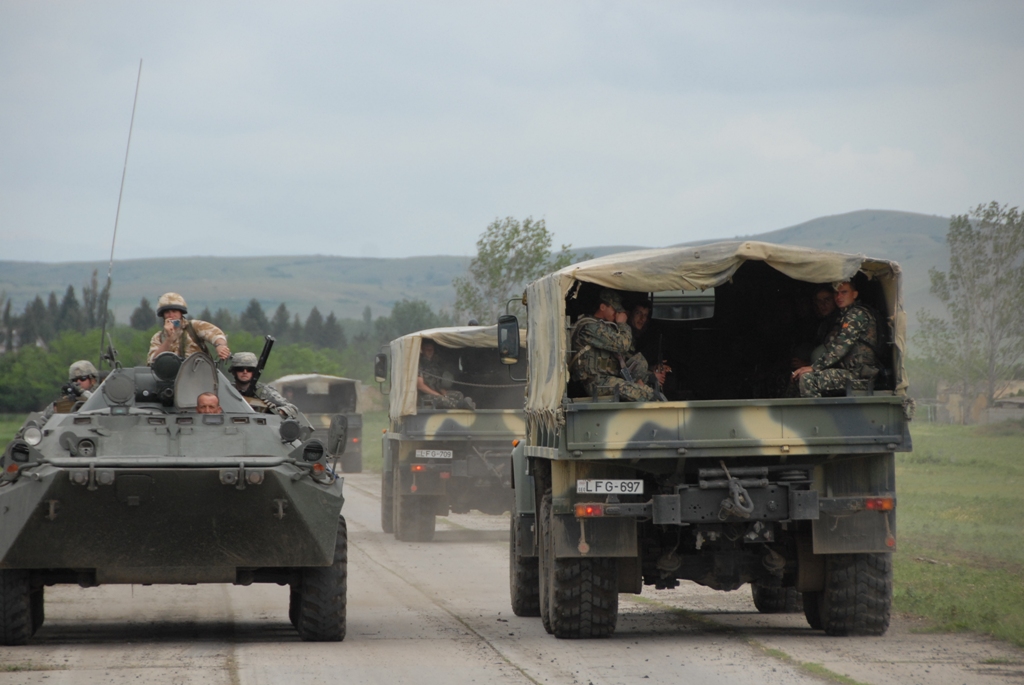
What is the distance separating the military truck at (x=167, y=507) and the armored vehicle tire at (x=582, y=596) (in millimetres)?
1460

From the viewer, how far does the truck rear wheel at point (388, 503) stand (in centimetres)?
1980

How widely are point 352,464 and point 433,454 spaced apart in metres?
19.0

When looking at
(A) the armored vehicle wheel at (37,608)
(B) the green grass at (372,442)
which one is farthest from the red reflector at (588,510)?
(B) the green grass at (372,442)

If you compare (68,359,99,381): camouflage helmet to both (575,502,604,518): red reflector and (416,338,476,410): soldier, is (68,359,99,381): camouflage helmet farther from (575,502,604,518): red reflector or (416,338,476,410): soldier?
(416,338,476,410): soldier

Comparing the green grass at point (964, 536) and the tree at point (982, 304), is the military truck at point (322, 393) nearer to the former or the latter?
the green grass at point (964, 536)

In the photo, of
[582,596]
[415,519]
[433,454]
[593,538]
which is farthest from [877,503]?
[415,519]

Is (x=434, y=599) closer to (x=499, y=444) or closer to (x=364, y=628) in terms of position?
(x=364, y=628)

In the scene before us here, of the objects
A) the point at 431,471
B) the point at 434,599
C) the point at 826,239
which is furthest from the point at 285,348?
the point at 826,239

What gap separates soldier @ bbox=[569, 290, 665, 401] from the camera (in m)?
9.70

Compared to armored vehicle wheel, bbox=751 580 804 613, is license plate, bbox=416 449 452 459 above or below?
above

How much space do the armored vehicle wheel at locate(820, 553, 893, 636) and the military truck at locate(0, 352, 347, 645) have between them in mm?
3331

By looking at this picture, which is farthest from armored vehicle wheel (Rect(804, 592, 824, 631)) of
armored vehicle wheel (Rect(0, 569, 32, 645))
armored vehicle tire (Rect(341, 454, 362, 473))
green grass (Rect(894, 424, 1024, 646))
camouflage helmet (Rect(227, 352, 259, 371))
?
armored vehicle tire (Rect(341, 454, 362, 473))

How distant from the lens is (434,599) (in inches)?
482

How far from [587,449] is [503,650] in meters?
1.44
